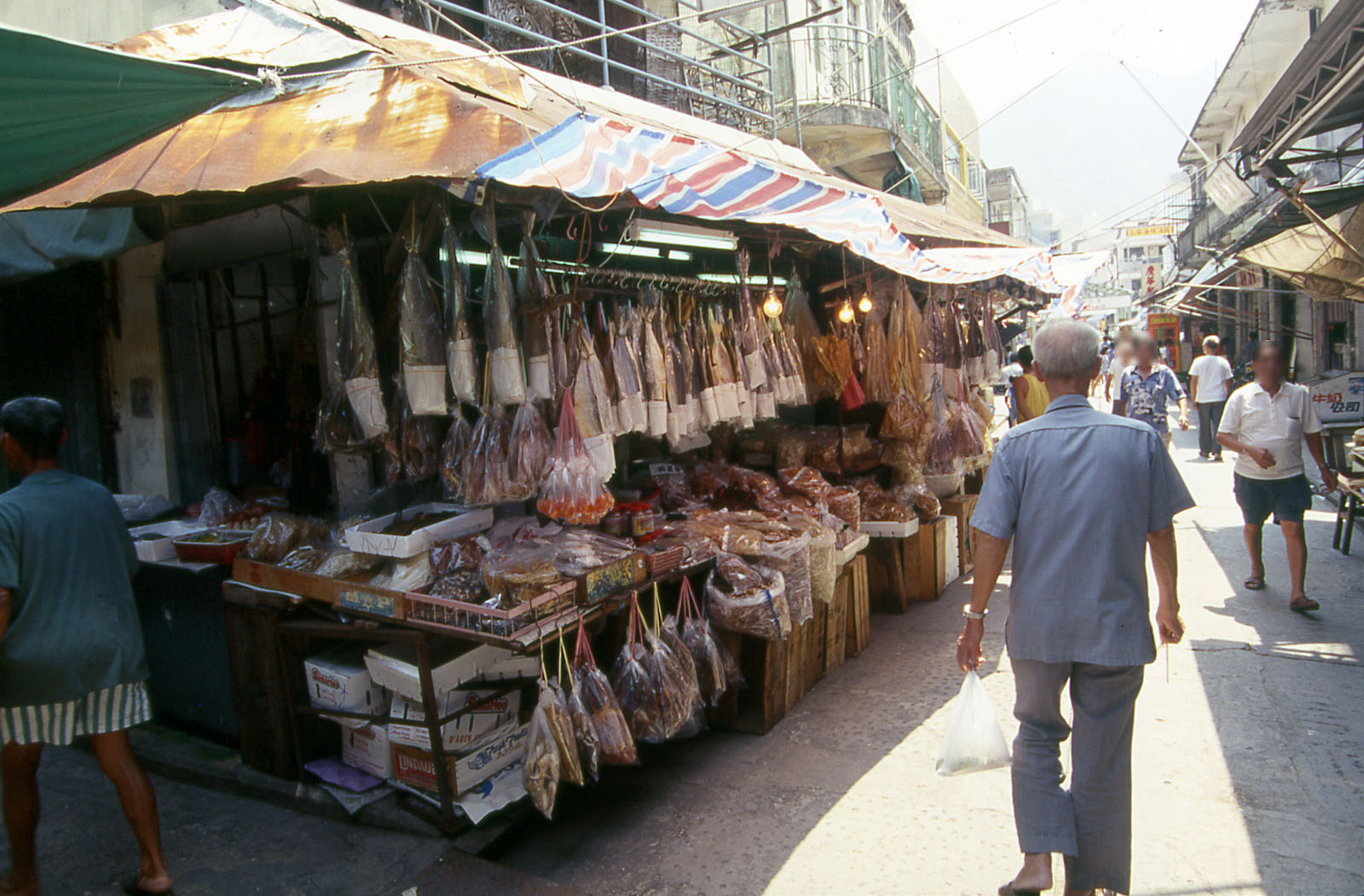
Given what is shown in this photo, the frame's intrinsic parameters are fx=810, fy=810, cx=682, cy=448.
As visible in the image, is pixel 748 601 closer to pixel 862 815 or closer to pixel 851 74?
pixel 862 815

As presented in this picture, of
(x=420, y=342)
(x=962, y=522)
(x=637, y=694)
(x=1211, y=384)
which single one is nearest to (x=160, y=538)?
(x=420, y=342)

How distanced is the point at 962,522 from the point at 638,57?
656 centimetres

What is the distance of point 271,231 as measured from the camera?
4.54 meters

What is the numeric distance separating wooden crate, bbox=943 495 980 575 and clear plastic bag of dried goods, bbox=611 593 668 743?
426cm

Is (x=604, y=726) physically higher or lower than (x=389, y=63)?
lower

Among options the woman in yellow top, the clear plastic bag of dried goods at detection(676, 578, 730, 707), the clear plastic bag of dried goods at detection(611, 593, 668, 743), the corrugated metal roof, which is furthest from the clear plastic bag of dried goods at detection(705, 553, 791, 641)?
the woman in yellow top

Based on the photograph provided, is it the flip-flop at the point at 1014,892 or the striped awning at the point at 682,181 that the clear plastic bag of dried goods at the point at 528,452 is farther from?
the flip-flop at the point at 1014,892

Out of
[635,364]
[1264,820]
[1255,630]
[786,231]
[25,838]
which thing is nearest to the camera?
[25,838]

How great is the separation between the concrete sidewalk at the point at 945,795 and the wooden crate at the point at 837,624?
0.14 meters

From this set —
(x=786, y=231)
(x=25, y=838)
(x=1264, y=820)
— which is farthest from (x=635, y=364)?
(x=1264, y=820)

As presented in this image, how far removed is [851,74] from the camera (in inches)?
527

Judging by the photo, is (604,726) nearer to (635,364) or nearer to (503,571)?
(503,571)

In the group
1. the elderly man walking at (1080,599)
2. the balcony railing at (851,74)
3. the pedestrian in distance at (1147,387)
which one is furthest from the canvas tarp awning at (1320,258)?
the elderly man walking at (1080,599)

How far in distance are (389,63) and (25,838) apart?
3.32m
